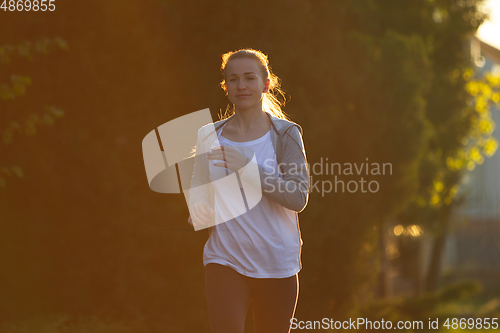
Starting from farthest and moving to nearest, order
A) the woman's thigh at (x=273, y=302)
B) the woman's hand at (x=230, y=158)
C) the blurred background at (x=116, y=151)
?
the blurred background at (x=116, y=151), the woman's thigh at (x=273, y=302), the woman's hand at (x=230, y=158)

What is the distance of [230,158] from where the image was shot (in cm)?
261

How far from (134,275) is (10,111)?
6.06 feet

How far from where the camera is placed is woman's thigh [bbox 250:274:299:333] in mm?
2713

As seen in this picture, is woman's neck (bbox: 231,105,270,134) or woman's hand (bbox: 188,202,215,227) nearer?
woman's hand (bbox: 188,202,215,227)

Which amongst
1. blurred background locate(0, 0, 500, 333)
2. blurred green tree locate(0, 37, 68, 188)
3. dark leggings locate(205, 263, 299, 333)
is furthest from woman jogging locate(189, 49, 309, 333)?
blurred background locate(0, 0, 500, 333)

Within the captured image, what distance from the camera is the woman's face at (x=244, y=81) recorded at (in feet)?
9.20

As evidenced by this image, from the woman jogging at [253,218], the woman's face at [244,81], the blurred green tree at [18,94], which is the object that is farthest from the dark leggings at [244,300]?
the blurred green tree at [18,94]

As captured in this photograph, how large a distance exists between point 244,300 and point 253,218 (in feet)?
1.29

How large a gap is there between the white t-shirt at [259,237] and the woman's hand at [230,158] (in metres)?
0.07

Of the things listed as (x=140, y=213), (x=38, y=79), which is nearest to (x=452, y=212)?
(x=140, y=213)

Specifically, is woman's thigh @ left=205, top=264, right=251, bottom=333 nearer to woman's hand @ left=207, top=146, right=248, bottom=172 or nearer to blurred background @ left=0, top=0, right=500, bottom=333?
woman's hand @ left=207, top=146, right=248, bottom=172

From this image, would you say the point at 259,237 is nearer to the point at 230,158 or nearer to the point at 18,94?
the point at 230,158

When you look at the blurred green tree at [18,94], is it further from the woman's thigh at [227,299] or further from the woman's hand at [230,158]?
the woman's thigh at [227,299]

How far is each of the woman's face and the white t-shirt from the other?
7.8 inches
